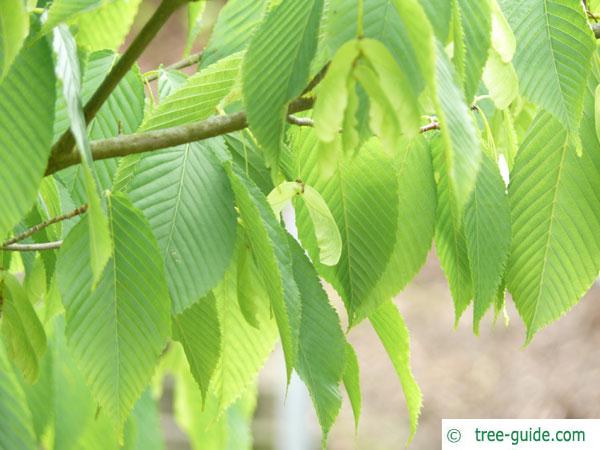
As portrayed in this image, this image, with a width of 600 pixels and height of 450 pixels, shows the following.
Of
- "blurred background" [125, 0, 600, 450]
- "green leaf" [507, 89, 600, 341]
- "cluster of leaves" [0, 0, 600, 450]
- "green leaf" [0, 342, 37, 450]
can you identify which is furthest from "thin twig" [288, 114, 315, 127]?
"blurred background" [125, 0, 600, 450]

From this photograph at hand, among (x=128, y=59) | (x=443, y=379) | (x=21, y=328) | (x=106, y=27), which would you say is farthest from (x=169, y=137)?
(x=443, y=379)

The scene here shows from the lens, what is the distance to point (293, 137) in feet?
1.94

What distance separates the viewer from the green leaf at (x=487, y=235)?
0.54m

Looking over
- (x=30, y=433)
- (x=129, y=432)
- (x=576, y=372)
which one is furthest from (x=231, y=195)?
(x=576, y=372)

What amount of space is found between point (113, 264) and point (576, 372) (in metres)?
2.93

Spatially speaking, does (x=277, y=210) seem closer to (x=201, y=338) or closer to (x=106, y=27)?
(x=201, y=338)

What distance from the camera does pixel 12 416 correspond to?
2.10ft

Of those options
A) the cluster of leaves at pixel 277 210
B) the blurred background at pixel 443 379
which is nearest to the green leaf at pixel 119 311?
the cluster of leaves at pixel 277 210

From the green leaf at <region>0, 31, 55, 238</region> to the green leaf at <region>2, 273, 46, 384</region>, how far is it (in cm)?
12

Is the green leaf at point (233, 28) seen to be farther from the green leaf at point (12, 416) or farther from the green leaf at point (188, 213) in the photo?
the green leaf at point (12, 416)

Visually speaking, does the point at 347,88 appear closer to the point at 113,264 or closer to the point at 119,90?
the point at 113,264

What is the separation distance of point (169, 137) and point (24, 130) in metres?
0.06

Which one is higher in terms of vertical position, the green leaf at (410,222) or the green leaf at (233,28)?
the green leaf at (233,28)

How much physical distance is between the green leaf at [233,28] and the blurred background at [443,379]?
8.30 feet
